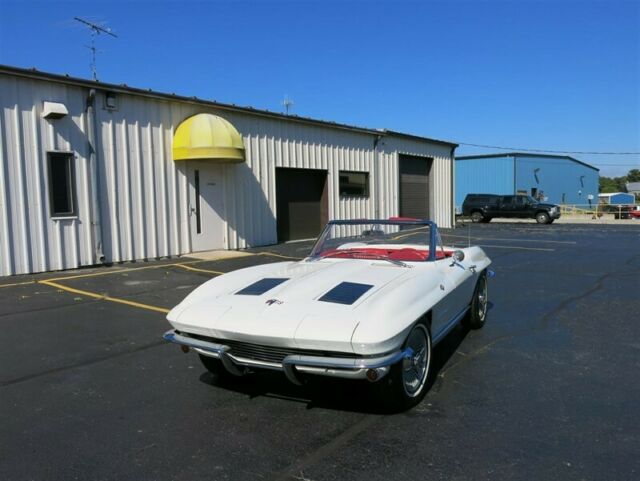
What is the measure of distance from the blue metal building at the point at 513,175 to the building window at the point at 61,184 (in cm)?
4417

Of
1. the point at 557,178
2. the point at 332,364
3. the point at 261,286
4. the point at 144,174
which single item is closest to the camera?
the point at 332,364

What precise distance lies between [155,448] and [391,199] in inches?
742

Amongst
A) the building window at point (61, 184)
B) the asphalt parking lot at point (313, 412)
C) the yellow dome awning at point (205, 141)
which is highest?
the yellow dome awning at point (205, 141)

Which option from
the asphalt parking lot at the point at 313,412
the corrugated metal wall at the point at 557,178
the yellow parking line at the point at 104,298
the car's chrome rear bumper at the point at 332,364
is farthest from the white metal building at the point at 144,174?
the corrugated metal wall at the point at 557,178

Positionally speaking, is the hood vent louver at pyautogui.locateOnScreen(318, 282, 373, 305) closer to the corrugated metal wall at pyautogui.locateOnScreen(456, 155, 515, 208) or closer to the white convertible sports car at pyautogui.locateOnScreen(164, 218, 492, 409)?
the white convertible sports car at pyautogui.locateOnScreen(164, 218, 492, 409)

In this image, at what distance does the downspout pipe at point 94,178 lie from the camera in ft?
37.3

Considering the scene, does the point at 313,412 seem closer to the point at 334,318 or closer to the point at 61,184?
the point at 334,318

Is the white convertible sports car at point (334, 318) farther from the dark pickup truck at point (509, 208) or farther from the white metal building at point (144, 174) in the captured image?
the dark pickup truck at point (509, 208)

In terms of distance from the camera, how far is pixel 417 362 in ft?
12.9

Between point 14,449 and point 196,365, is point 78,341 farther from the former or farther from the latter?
point 14,449

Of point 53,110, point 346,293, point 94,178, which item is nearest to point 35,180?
point 94,178

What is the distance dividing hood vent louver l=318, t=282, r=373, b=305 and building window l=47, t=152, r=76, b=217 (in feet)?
28.9

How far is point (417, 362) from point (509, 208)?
31.9 metres

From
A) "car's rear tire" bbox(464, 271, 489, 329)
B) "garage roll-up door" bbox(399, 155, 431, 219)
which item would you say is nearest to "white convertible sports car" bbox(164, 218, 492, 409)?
"car's rear tire" bbox(464, 271, 489, 329)
